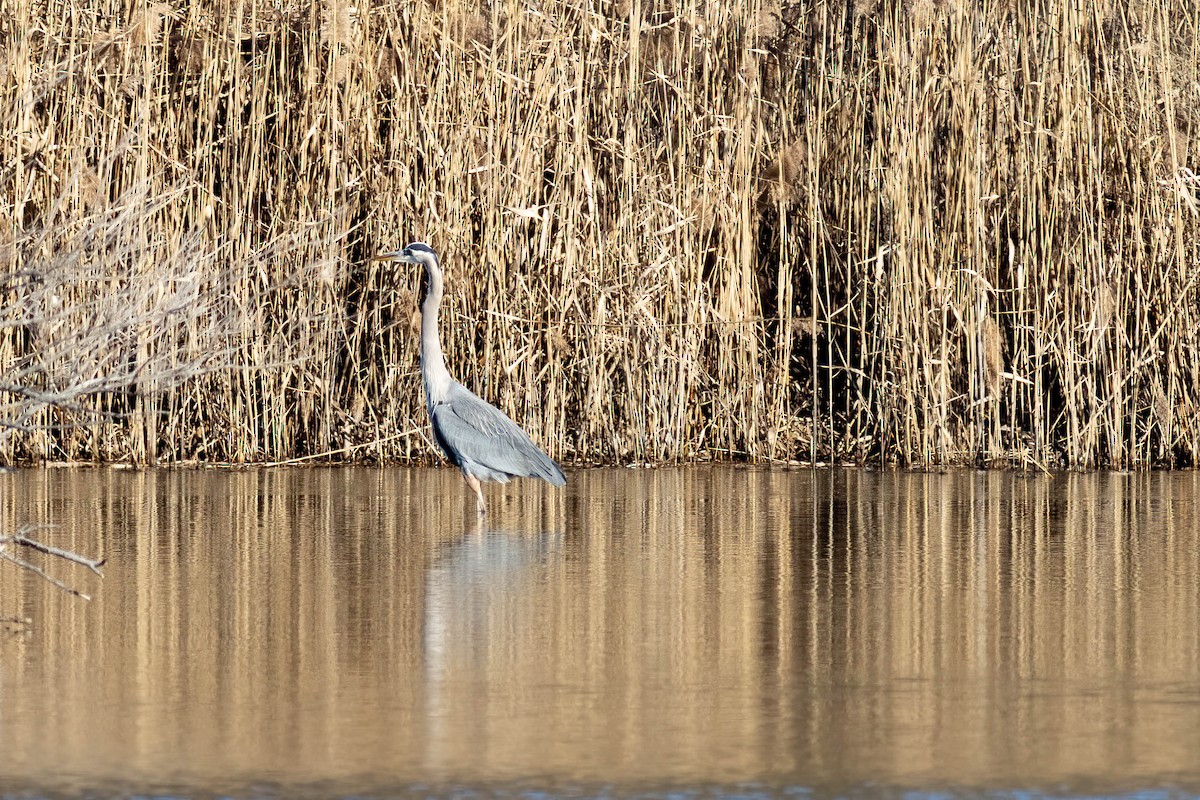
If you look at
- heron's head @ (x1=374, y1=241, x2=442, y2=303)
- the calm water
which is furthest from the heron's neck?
the calm water

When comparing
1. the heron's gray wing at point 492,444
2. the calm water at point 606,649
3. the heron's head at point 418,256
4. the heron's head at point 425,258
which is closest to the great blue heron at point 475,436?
the heron's gray wing at point 492,444

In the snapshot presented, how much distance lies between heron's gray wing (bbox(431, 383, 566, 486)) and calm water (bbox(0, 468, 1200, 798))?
0.72 feet

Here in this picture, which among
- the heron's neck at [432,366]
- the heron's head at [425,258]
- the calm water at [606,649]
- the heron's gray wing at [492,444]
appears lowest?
the calm water at [606,649]

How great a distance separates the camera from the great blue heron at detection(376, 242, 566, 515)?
848cm

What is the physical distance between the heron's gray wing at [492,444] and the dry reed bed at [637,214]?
69.8 inches

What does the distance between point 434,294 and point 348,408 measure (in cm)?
174

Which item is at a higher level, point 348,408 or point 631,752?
point 348,408

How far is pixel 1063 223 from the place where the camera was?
10.6 meters

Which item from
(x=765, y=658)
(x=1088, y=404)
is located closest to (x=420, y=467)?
(x=1088, y=404)

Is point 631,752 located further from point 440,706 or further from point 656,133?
point 656,133

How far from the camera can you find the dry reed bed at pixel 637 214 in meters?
10.3

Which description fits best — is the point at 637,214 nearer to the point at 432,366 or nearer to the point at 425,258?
the point at 425,258

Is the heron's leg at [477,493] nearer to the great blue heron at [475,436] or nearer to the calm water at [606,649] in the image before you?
the great blue heron at [475,436]

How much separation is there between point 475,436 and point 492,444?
10 centimetres
